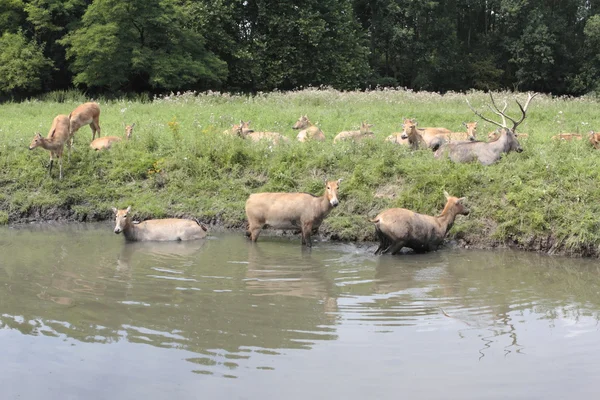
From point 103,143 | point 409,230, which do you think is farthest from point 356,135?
point 409,230

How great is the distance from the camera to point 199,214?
49.0ft

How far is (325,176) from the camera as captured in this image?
15078 millimetres

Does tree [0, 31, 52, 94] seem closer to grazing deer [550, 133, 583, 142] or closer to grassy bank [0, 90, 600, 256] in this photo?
grassy bank [0, 90, 600, 256]

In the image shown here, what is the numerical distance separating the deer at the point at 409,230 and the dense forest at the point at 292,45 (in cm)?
2670

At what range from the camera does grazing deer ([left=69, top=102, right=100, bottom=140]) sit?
56.9 feet

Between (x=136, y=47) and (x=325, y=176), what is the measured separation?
25.0 m

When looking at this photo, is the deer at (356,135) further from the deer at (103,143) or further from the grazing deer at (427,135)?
the deer at (103,143)

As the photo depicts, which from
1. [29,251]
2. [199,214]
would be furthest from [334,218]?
[29,251]

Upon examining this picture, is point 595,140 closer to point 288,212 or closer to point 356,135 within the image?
point 356,135

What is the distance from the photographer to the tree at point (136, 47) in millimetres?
36750

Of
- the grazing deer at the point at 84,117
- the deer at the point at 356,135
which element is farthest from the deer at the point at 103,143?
the deer at the point at 356,135

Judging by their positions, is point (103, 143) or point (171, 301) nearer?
point (171, 301)

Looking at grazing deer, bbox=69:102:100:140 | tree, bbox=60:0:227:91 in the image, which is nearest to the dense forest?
tree, bbox=60:0:227:91

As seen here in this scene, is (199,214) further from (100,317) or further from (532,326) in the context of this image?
(532,326)
